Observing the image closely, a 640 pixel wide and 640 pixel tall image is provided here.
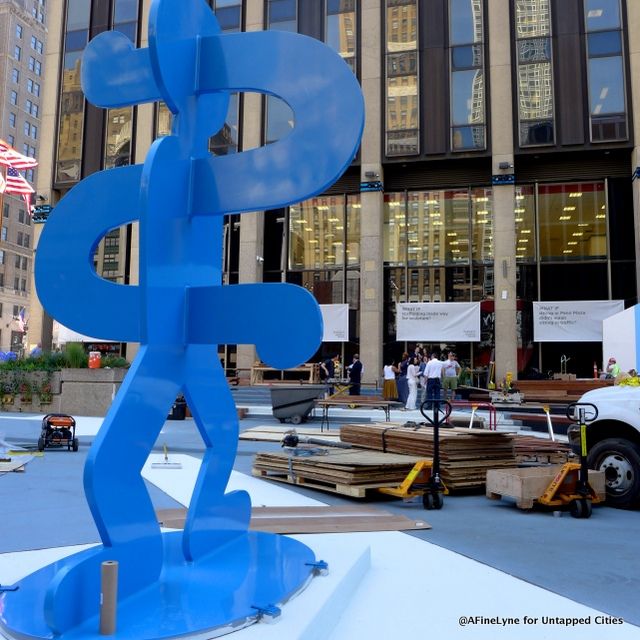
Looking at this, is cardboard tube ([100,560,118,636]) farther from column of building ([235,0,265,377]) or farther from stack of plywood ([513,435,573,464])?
column of building ([235,0,265,377])

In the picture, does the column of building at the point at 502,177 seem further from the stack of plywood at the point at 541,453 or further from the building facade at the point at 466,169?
the stack of plywood at the point at 541,453

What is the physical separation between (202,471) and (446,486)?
4895mm

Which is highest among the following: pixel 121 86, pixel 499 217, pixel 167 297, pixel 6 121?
pixel 6 121

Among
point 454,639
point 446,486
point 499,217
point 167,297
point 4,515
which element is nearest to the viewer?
point 454,639

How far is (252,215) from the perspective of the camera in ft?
101

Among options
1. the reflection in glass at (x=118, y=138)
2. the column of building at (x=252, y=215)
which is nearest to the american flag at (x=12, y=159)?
the reflection in glass at (x=118, y=138)

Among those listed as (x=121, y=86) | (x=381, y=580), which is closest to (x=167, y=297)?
(x=121, y=86)

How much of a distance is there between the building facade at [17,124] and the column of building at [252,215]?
214 feet

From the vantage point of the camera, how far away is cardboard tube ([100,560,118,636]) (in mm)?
3312

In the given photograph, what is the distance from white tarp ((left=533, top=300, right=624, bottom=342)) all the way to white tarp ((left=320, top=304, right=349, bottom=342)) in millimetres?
8561

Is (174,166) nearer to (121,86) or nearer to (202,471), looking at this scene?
(121,86)

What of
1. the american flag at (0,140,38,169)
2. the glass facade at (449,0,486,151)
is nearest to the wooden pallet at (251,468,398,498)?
the american flag at (0,140,38,169)

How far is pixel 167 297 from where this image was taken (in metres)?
4.48

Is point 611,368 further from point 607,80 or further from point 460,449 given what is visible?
point 460,449
